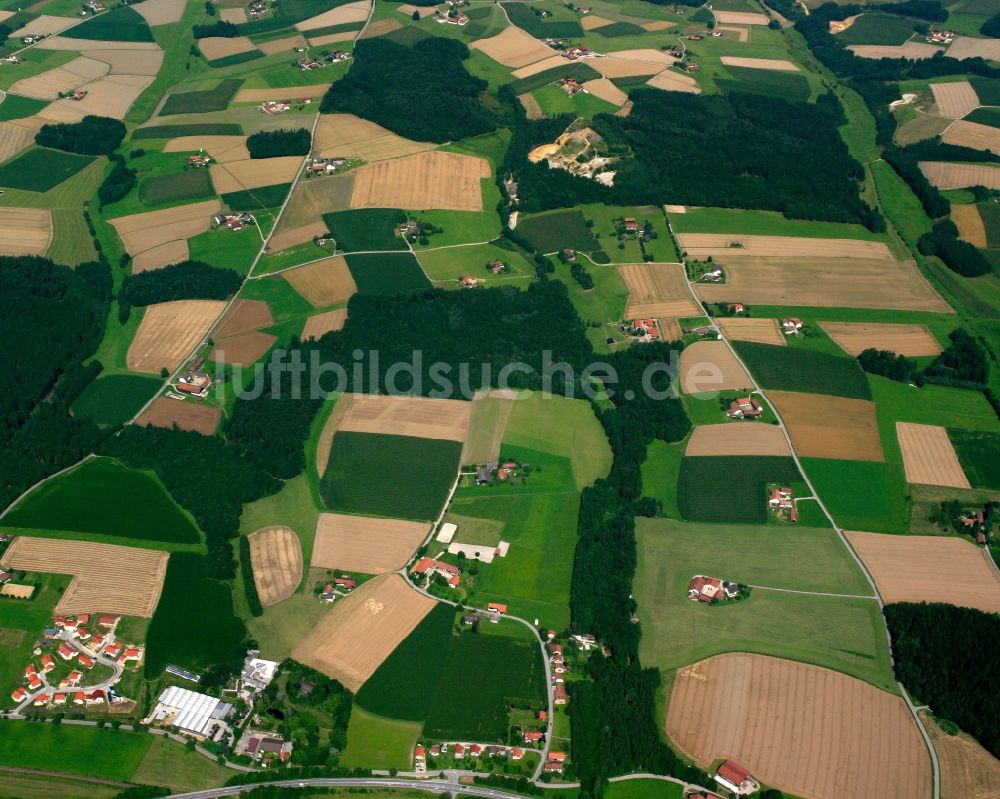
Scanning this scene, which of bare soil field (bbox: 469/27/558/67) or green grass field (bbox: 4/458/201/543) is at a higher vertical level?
bare soil field (bbox: 469/27/558/67)

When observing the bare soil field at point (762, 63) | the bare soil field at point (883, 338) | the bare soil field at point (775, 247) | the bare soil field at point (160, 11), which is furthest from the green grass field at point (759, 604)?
the bare soil field at point (160, 11)

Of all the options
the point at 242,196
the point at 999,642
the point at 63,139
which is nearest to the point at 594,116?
the point at 242,196

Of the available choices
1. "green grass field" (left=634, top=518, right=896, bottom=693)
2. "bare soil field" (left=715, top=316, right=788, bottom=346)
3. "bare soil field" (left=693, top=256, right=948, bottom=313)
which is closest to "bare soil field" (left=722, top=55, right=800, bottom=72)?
"bare soil field" (left=693, top=256, right=948, bottom=313)

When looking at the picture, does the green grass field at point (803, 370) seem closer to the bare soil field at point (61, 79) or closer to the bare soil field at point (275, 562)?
the bare soil field at point (275, 562)

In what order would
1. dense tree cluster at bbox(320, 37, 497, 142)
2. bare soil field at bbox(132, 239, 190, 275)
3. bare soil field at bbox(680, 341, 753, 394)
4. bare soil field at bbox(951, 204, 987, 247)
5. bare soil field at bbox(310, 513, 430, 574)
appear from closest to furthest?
bare soil field at bbox(310, 513, 430, 574) → bare soil field at bbox(680, 341, 753, 394) → bare soil field at bbox(132, 239, 190, 275) → bare soil field at bbox(951, 204, 987, 247) → dense tree cluster at bbox(320, 37, 497, 142)

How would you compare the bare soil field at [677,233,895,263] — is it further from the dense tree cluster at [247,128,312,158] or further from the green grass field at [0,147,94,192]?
the green grass field at [0,147,94,192]

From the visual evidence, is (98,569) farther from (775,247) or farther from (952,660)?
(775,247)

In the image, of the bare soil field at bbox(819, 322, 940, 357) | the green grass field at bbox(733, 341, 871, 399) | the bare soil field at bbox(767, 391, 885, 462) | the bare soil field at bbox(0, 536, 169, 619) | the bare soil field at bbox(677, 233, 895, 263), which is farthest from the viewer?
the bare soil field at bbox(677, 233, 895, 263)
